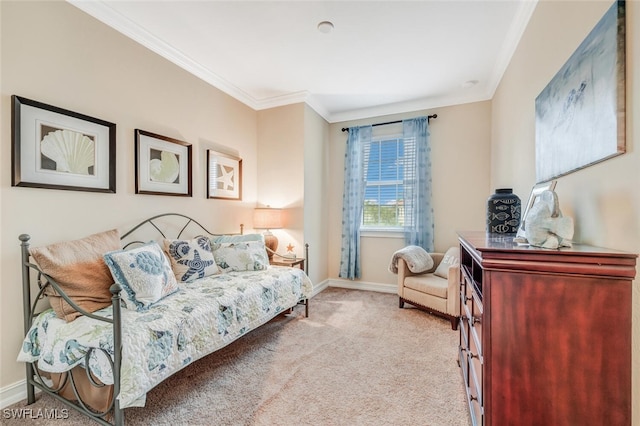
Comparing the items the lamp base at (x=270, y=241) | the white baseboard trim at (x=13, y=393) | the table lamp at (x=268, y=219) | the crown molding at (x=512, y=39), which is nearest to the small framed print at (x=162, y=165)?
the table lamp at (x=268, y=219)

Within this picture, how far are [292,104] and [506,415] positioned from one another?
3685 mm

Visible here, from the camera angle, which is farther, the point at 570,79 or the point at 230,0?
the point at 230,0

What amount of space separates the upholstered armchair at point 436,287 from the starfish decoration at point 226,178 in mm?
2331

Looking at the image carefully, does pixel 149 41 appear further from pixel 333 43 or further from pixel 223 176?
pixel 333 43

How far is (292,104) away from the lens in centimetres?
374

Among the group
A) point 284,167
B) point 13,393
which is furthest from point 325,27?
point 13,393

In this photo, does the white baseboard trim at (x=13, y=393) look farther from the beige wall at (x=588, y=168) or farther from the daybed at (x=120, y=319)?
the beige wall at (x=588, y=168)

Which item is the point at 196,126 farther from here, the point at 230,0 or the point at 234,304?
the point at 234,304

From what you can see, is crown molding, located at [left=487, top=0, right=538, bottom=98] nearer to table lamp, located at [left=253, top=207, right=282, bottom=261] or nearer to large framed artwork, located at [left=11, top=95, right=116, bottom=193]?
table lamp, located at [left=253, top=207, right=282, bottom=261]

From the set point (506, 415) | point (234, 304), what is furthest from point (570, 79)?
point (234, 304)

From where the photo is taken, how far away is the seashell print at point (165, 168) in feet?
8.32

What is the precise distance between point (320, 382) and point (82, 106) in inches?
105

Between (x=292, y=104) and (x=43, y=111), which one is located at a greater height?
(x=292, y=104)

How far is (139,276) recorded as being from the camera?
1.80 metres
